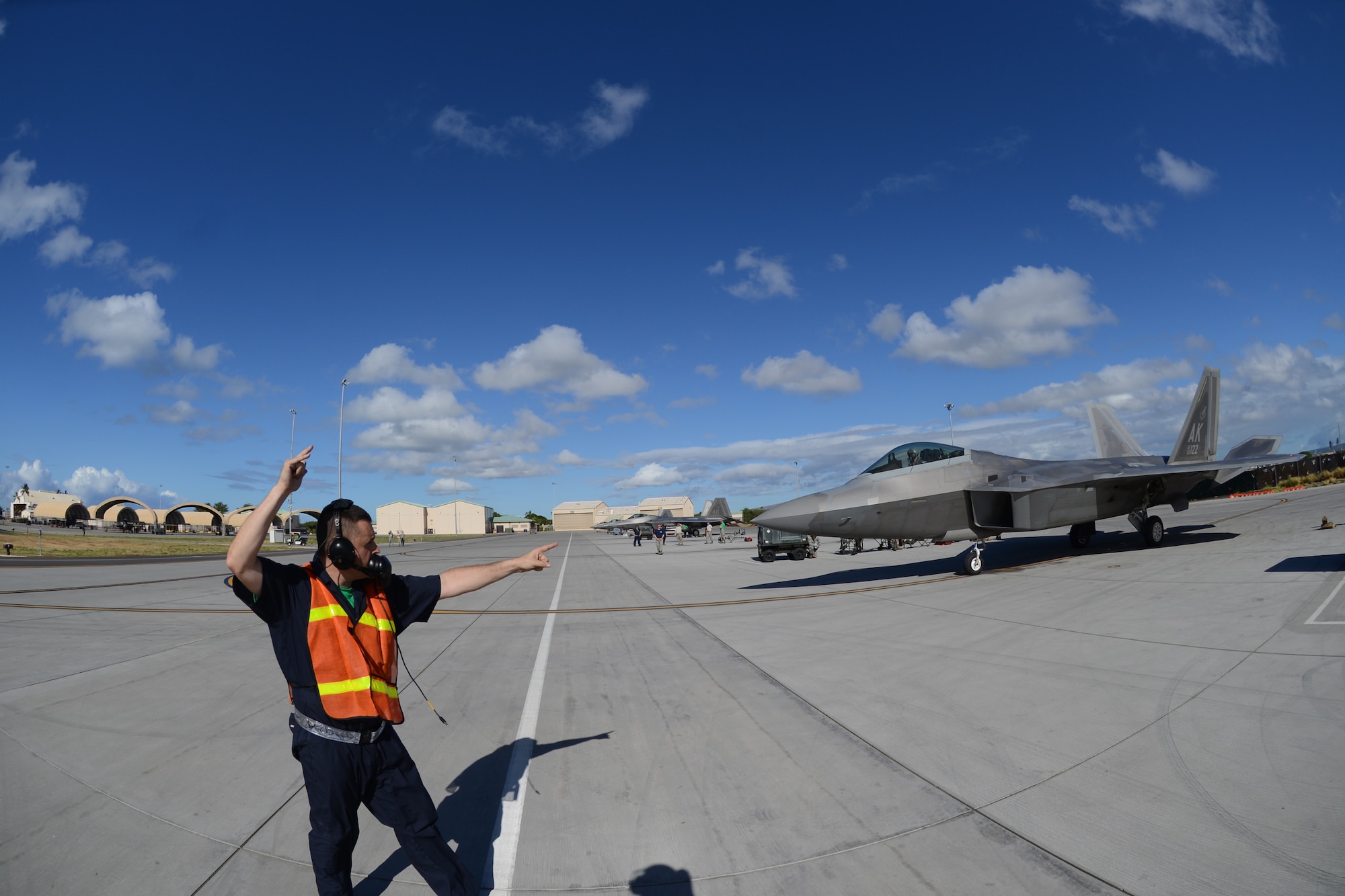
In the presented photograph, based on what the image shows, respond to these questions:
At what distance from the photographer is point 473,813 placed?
3.46 metres

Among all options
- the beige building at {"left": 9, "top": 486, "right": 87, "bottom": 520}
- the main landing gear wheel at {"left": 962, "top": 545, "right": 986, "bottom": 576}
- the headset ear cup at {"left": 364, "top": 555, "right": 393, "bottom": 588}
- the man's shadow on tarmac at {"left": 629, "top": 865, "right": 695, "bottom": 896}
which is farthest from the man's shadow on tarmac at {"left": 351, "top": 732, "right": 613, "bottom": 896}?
the beige building at {"left": 9, "top": 486, "right": 87, "bottom": 520}

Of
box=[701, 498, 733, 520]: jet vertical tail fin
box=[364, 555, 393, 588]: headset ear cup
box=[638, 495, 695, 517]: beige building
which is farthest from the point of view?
box=[638, 495, 695, 517]: beige building

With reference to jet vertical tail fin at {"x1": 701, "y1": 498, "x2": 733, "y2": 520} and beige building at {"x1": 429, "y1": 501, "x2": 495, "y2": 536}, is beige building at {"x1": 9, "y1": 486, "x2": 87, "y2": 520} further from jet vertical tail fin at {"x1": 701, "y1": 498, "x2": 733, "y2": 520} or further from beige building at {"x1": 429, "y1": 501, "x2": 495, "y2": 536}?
jet vertical tail fin at {"x1": 701, "y1": 498, "x2": 733, "y2": 520}

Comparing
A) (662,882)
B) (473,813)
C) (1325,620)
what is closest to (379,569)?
(473,813)

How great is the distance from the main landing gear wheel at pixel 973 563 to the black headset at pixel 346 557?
1358 cm

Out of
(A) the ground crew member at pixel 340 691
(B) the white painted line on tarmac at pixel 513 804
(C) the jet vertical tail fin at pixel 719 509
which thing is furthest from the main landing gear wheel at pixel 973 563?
(C) the jet vertical tail fin at pixel 719 509

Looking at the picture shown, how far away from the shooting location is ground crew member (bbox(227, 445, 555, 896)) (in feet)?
7.68

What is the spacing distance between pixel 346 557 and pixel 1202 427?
25131mm

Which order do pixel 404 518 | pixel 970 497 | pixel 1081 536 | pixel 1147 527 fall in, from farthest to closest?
pixel 404 518, pixel 1081 536, pixel 1147 527, pixel 970 497

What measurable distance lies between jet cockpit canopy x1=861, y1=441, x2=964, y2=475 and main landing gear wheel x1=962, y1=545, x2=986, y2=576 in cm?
221

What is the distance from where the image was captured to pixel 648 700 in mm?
5578

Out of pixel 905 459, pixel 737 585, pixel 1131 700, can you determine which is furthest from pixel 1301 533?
pixel 1131 700

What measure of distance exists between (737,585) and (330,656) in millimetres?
13149

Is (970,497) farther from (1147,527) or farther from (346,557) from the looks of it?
(346,557)
